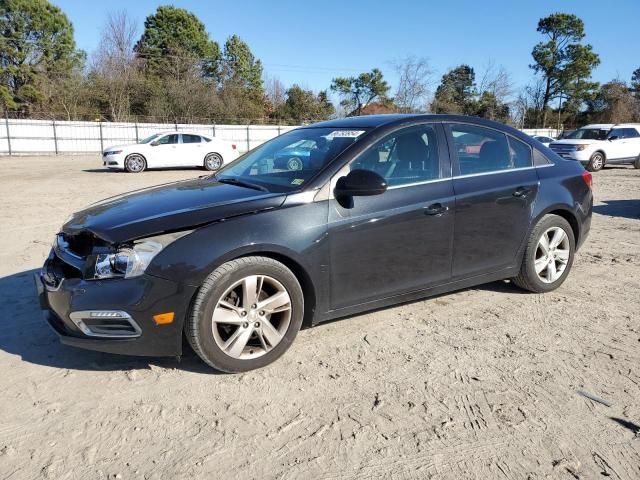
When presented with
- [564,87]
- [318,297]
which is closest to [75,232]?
[318,297]

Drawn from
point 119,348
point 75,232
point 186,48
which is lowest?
point 119,348

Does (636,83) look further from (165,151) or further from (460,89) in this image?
(165,151)

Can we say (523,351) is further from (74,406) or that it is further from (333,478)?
(74,406)

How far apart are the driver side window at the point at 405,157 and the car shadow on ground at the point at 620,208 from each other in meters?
6.59

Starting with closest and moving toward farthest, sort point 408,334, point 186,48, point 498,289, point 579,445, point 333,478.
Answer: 1. point 333,478
2. point 579,445
3. point 408,334
4. point 498,289
5. point 186,48

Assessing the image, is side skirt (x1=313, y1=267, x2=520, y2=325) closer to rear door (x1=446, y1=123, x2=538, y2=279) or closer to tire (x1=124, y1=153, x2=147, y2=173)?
rear door (x1=446, y1=123, x2=538, y2=279)

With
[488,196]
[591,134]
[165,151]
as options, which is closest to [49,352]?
[488,196]

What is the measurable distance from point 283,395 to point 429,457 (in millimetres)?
936

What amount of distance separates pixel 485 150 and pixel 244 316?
99.9 inches

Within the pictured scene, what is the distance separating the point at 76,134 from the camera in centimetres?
3048

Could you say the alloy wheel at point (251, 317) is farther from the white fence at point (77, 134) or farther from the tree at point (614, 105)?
the tree at point (614, 105)

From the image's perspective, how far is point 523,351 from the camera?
3521 millimetres

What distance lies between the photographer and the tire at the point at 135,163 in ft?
A: 59.6

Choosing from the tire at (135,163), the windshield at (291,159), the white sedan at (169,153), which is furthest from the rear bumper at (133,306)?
the tire at (135,163)
